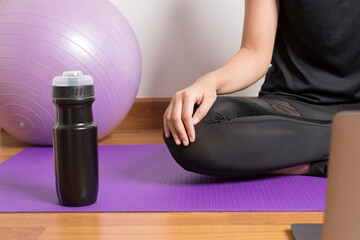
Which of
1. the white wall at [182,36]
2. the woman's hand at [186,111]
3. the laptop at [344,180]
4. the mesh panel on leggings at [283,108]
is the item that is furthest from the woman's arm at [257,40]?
the laptop at [344,180]

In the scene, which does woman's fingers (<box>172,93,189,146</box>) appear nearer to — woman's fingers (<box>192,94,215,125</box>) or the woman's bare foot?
woman's fingers (<box>192,94,215,125</box>)

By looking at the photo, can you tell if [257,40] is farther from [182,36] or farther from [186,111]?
[182,36]

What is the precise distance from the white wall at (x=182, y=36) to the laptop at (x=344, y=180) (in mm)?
1589

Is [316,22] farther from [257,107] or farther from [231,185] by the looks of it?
[231,185]

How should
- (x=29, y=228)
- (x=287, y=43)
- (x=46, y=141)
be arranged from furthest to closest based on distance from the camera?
(x=46, y=141) < (x=287, y=43) < (x=29, y=228)

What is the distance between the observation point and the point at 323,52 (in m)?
1.39

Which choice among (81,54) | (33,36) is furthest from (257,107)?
(33,36)

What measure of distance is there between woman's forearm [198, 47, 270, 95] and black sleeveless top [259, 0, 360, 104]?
99 millimetres

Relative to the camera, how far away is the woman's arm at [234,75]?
108cm

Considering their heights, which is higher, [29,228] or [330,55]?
[330,55]

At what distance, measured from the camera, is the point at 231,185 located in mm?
1192

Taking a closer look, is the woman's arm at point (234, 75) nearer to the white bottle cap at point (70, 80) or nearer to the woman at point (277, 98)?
the woman at point (277, 98)

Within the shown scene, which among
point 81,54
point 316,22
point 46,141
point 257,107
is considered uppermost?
point 316,22

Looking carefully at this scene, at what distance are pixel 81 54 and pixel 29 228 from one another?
720 millimetres
